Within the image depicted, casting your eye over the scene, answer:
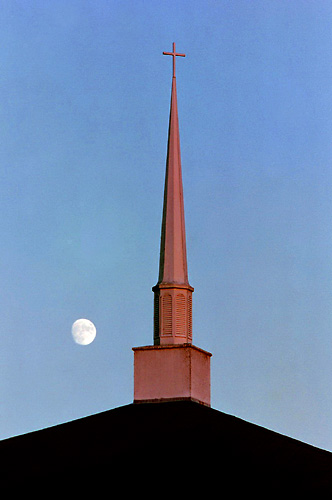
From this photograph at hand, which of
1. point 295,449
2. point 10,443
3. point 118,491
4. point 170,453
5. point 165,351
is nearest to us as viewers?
point 118,491

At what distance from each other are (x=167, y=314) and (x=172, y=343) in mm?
819

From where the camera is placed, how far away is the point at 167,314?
28.4m

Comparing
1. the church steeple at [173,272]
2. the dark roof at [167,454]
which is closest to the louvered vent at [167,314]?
the church steeple at [173,272]

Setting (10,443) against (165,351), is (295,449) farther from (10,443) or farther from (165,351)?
(10,443)

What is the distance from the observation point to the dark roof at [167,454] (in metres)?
21.7

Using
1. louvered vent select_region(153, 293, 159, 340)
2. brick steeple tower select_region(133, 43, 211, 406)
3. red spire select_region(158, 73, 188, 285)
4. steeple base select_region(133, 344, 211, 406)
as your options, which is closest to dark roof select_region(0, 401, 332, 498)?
steeple base select_region(133, 344, 211, 406)

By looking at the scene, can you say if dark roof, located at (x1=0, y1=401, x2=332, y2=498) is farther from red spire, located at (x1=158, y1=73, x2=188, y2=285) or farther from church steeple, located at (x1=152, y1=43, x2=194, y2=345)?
red spire, located at (x1=158, y1=73, x2=188, y2=285)

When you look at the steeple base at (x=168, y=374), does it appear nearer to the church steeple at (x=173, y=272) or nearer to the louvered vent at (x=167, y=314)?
the church steeple at (x=173, y=272)

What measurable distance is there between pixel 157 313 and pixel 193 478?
7804 millimetres

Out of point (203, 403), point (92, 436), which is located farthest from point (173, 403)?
point (92, 436)

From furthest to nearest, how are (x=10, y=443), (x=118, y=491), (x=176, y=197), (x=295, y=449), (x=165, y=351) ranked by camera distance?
(x=176, y=197)
(x=165, y=351)
(x=10, y=443)
(x=295, y=449)
(x=118, y=491)

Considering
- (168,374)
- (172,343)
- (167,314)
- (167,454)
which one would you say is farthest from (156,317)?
(167,454)

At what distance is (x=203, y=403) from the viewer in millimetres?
28234

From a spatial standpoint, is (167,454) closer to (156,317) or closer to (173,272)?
(156,317)
